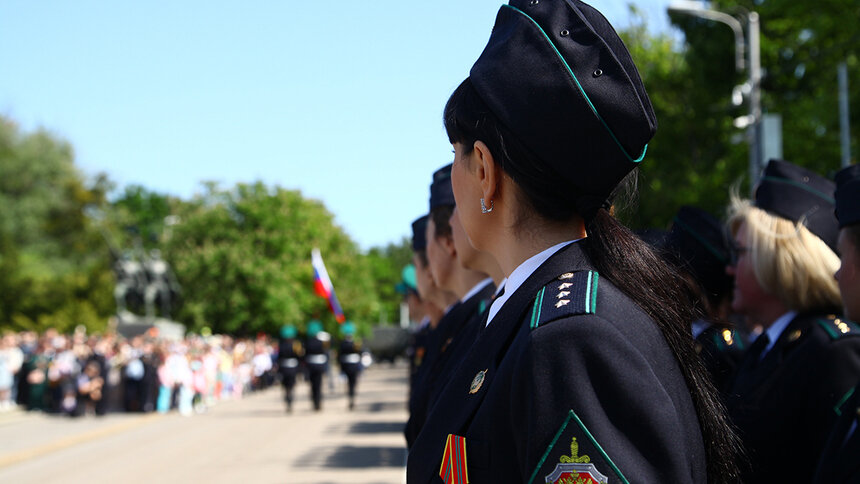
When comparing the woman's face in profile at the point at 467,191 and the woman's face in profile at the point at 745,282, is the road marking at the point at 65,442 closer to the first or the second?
the woman's face in profile at the point at 745,282

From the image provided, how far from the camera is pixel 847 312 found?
9.77ft

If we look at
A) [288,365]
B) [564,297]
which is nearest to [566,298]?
[564,297]

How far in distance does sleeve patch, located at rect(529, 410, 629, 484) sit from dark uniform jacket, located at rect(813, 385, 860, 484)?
123 centimetres

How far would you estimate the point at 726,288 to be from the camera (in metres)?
5.25

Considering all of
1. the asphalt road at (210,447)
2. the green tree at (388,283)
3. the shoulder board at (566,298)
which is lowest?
the asphalt road at (210,447)

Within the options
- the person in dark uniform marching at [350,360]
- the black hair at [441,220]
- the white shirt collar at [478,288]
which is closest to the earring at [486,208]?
the white shirt collar at [478,288]

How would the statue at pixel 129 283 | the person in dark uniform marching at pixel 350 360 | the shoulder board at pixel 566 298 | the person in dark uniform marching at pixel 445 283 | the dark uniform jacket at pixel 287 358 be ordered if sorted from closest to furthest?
the shoulder board at pixel 566 298 → the person in dark uniform marching at pixel 445 283 → the person in dark uniform marching at pixel 350 360 → the dark uniform jacket at pixel 287 358 → the statue at pixel 129 283

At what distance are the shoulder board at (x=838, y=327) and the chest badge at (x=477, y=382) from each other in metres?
1.94

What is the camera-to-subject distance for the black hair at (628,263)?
181 cm

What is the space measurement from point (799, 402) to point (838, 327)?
330 millimetres

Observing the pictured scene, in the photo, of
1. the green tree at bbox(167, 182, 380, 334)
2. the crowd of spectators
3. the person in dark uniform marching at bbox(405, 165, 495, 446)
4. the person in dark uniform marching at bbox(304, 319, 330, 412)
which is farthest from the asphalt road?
the green tree at bbox(167, 182, 380, 334)

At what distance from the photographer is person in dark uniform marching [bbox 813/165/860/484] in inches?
99.5

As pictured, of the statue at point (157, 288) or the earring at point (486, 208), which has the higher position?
the statue at point (157, 288)

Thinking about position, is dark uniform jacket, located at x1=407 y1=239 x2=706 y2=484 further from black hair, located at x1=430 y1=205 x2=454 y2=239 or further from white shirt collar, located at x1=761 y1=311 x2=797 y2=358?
black hair, located at x1=430 y1=205 x2=454 y2=239
